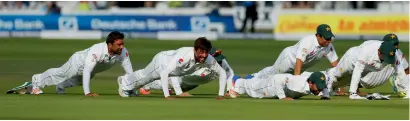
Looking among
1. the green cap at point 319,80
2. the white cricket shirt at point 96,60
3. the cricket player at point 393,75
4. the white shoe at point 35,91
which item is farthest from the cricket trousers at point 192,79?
the cricket player at point 393,75

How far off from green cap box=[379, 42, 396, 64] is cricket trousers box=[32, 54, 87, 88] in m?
4.45

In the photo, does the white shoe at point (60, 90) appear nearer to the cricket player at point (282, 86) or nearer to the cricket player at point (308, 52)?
the cricket player at point (282, 86)

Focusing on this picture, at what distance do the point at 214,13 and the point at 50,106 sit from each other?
85.0 feet

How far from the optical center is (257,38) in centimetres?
4106

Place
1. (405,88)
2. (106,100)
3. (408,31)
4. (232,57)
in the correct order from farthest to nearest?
1. (408,31)
2. (232,57)
3. (405,88)
4. (106,100)

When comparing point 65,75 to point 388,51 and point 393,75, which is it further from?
point 393,75

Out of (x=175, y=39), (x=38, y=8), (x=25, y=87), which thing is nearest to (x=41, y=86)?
(x=25, y=87)

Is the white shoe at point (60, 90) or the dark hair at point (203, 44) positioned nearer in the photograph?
the dark hair at point (203, 44)

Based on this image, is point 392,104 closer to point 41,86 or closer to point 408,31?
point 41,86

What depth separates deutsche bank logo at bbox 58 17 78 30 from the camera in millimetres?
40469

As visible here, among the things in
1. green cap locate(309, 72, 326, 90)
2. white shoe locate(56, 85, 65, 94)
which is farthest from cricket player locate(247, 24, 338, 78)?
white shoe locate(56, 85, 65, 94)

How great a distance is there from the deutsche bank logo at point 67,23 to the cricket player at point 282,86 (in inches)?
898

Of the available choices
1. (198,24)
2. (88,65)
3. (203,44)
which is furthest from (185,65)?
(198,24)

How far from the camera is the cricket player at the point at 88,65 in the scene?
1723 centimetres
